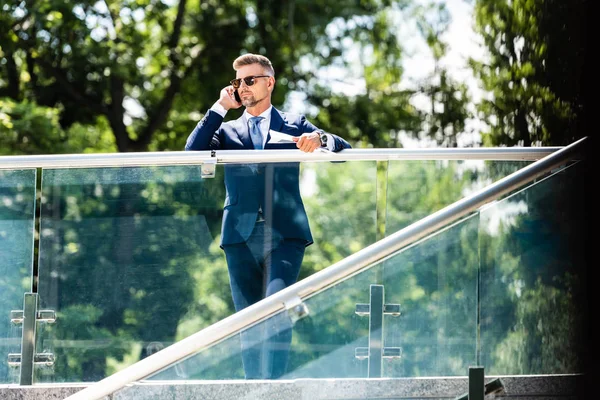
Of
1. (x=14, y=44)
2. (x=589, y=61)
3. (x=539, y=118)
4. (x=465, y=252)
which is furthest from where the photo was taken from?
(x=14, y=44)

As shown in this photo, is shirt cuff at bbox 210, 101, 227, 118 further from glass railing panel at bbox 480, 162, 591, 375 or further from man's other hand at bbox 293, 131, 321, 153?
glass railing panel at bbox 480, 162, 591, 375

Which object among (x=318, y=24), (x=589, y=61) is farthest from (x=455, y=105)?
(x=589, y=61)

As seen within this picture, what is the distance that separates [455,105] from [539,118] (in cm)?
498

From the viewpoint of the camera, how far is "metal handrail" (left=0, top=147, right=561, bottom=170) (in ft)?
17.8

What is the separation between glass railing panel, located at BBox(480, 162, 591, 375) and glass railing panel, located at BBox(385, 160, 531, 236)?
39.0 inches

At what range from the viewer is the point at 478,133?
56.4ft

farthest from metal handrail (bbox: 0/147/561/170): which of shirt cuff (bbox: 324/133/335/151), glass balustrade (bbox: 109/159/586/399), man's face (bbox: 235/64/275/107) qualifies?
glass balustrade (bbox: 109/159/586/399)

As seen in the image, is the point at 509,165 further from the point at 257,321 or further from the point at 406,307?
the point at 257,321

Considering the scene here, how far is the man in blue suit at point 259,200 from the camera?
5.26 meters

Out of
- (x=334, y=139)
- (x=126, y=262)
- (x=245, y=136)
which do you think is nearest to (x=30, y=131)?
(x=245, y=136)

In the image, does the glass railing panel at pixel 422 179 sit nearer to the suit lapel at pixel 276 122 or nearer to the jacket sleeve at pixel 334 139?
the jacket sleeve at pixel 334 139

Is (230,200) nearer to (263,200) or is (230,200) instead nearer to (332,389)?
(263,200)

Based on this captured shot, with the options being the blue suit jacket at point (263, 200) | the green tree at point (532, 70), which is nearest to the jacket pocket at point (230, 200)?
the blue suit jacket at point (263, 200)

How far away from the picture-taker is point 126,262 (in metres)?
5.45
